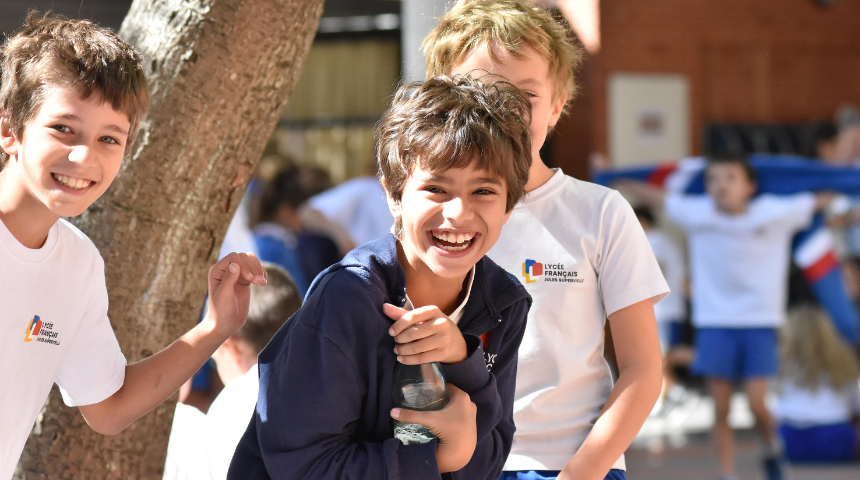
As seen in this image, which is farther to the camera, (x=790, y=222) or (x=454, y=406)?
(x=790, y=222)

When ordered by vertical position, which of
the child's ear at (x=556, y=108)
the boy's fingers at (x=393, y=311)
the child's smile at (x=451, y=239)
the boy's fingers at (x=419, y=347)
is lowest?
the boy's fingers at (x=419, y=347)

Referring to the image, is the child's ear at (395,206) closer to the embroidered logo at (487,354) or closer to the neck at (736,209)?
the embroidered logo at (487,354)

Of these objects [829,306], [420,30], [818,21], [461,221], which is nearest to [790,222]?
[829,306]

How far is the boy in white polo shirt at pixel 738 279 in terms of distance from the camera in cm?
607

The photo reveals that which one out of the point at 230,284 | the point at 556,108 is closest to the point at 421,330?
the point at 230,284

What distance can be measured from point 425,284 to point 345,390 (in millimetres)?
307

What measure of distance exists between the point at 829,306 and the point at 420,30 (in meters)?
4.63

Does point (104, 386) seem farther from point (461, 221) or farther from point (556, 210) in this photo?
point (556, 210)

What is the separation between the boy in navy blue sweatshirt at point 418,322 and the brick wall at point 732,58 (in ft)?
26.7

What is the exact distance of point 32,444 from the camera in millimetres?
2350

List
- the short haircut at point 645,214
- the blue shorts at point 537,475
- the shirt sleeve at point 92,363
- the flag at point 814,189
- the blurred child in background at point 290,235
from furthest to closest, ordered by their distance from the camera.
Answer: the short haircut at point 645,214 → the flag at point 814,189 → the blurred child in background at point 290,235 → the blue shorts at point 537,475 → the shirt sleeve at point 92,363

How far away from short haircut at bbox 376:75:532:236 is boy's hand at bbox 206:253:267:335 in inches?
14.6

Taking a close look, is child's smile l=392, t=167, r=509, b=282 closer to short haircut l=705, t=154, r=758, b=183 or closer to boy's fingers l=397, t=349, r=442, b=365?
boy's fingers l=397, t=349, r=442, b=365

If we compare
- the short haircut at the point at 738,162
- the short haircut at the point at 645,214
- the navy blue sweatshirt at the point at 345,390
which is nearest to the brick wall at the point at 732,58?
the short haircut at the point at 645,214
